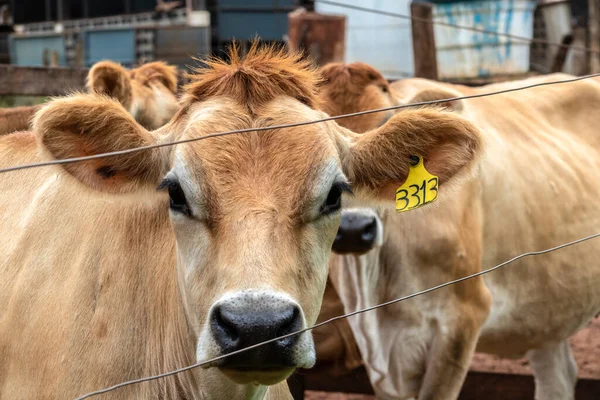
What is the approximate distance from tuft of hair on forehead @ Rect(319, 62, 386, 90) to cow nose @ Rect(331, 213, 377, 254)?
1.10 metres

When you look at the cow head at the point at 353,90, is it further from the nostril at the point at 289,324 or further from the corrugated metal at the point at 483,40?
the corrugated metal at the point at 483,40

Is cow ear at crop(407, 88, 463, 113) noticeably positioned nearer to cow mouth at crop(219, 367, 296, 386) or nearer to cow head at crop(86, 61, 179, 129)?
cow head at crop(86, 61, 179, 129)

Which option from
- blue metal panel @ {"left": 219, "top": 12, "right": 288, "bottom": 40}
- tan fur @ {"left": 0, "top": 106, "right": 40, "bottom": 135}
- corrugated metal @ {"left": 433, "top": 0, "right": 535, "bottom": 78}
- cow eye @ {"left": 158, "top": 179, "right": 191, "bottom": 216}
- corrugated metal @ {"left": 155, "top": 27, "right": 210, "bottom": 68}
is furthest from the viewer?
blue metal panel @ {"left": 219, "top": 12, "right": 288, "bottom": 40}

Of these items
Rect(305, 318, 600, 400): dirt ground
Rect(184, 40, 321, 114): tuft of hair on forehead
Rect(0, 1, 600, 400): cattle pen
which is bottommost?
Rect(305, 318, 600, 400): dirt ground

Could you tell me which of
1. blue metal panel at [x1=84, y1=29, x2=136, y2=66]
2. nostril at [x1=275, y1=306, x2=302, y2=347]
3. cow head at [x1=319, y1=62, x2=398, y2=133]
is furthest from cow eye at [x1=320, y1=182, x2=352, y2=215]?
blue metal panel at [x1=84, y1=29, x2=136, y2=66]

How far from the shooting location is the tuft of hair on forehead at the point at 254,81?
303 centimetres

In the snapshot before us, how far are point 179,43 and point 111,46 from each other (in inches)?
80.0

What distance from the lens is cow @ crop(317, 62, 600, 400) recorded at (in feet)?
15.5

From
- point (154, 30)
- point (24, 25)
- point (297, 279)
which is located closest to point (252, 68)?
point (297, 279)

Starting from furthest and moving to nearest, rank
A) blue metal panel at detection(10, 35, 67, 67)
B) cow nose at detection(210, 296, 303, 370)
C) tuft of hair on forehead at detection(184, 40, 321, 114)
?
blue metal panel at detection(10, 35, 67, 67)
tuft of hair on forehead at detection(184, 40, 321, 114)
cow nose at detection(210, 296, 303, 370)

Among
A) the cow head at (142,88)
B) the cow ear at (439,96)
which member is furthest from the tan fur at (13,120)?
the cow ear at (439,96)

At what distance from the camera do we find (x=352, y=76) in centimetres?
515

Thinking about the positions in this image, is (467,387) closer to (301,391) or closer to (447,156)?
(301,391)

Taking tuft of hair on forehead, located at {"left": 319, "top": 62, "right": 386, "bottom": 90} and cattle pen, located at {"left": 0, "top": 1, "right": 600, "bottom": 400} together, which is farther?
A: cattle pen, located at {"left": 0, "top": 1, "right": 600, "bottom": 400}
